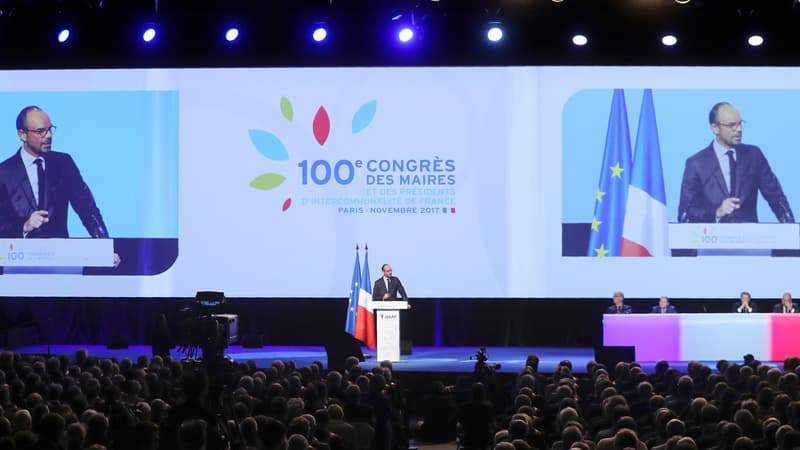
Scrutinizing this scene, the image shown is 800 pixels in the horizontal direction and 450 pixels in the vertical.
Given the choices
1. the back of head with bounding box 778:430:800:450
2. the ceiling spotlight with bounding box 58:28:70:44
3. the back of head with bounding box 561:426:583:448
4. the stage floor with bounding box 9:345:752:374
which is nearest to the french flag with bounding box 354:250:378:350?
the stage floor with bounding box 9:345:752:374

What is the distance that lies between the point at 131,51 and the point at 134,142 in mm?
1510

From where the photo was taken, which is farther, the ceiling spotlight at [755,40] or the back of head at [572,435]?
the ceiling spotlight at [755,40]

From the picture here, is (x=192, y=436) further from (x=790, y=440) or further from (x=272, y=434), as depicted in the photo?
(x=790, y=440)

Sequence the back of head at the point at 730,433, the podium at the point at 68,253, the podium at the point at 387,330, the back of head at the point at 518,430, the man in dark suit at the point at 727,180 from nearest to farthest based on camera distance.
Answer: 1. the back of head at the point at 730,433
2. the back of head at the point at 518,430
3. the podium at the point at 387,330
4. the man in dark suit at the point at 727,180
5. the podium at the point at 68,253

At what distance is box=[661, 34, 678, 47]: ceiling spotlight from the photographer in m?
18.5

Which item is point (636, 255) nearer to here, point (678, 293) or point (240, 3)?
point (678, 293)

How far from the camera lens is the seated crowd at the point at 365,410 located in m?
7.50

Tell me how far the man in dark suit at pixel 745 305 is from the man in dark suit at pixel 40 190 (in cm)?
982

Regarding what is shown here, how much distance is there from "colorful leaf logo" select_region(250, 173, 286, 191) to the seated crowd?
19.1 ft

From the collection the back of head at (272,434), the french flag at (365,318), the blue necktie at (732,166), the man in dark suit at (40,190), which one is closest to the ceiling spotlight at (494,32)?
the blue necktie at (732,166)

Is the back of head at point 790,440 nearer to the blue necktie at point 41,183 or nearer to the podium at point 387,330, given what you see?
the podium at point 387,330

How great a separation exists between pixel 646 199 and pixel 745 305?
226cm

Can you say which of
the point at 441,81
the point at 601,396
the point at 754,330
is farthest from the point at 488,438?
the point at 441,81

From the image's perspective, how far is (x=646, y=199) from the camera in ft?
61.3
